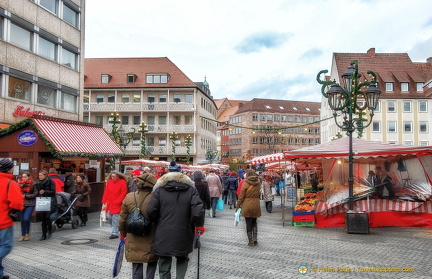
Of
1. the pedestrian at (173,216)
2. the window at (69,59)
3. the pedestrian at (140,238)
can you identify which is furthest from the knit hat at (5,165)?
the window at (69,59)

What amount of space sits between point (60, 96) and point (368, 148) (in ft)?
58.6

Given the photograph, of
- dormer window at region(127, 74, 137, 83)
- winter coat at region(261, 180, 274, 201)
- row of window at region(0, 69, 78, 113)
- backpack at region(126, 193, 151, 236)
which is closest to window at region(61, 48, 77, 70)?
row of window at region(0, 69, 78, 113)

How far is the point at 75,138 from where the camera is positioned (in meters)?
18.0

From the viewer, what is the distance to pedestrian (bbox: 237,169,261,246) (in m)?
9.54

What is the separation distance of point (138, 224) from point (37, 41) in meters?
20.1

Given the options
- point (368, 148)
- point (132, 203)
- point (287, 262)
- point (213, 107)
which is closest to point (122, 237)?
point (132, 203)

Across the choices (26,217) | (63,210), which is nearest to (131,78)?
(63,210)

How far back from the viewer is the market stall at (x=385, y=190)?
13.1 meters

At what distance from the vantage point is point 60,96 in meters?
24.2

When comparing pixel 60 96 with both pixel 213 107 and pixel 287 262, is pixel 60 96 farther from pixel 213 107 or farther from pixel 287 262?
pixel 213 107

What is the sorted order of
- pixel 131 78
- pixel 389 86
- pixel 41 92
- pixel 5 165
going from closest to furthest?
pixel 5 165, pixel 41 92, pixel 131 78, pixel 389 86

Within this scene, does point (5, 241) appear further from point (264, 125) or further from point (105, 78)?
point (264, 125)

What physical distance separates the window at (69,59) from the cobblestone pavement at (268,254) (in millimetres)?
14583

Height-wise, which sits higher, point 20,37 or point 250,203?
point 20,37
